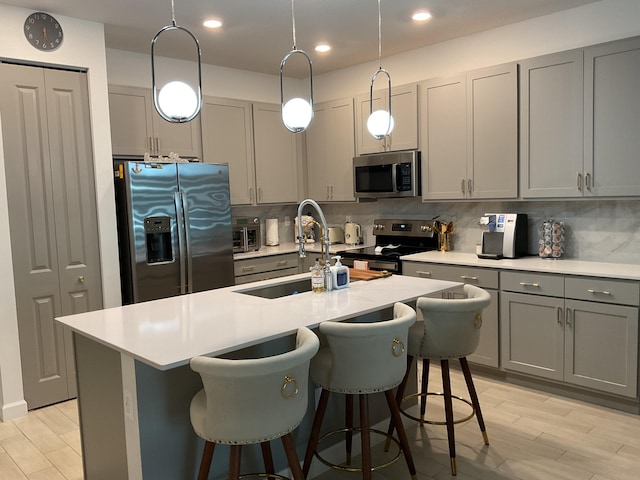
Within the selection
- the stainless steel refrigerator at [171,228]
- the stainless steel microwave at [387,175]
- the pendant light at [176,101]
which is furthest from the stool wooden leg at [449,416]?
the stainless steel refrigerator at [171,228]

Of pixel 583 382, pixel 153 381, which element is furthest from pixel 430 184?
pixel 153 381

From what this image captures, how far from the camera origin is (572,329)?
11.5 ft

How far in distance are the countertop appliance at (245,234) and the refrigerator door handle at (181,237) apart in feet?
2.94

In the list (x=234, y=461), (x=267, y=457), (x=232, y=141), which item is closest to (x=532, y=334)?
(x=267, y=457)

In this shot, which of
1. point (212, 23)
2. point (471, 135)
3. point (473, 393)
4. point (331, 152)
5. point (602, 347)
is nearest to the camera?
point (473, 393)

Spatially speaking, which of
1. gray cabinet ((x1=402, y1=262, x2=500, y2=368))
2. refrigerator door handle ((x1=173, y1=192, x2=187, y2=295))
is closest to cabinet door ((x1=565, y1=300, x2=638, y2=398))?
gray cabinet ((x1=402, y1=262, x2=500, y2=368))

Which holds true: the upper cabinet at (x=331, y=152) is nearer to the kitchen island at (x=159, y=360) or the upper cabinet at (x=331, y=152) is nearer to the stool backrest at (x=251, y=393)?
the kitchen island at (x=159, y=360)

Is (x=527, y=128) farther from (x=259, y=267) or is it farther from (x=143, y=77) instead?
(x=143, y=77)

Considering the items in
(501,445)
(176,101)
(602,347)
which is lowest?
(501,445)

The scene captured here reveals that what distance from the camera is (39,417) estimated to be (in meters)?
3.53

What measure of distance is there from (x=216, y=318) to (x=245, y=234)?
9.02 ft

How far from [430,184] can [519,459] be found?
2.33 metres

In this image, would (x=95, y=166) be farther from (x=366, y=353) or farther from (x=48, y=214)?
(x=366, y=353)

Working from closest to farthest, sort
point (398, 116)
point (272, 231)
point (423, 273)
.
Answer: point (423, 273) < point (398, 116) < point (272, 231)
